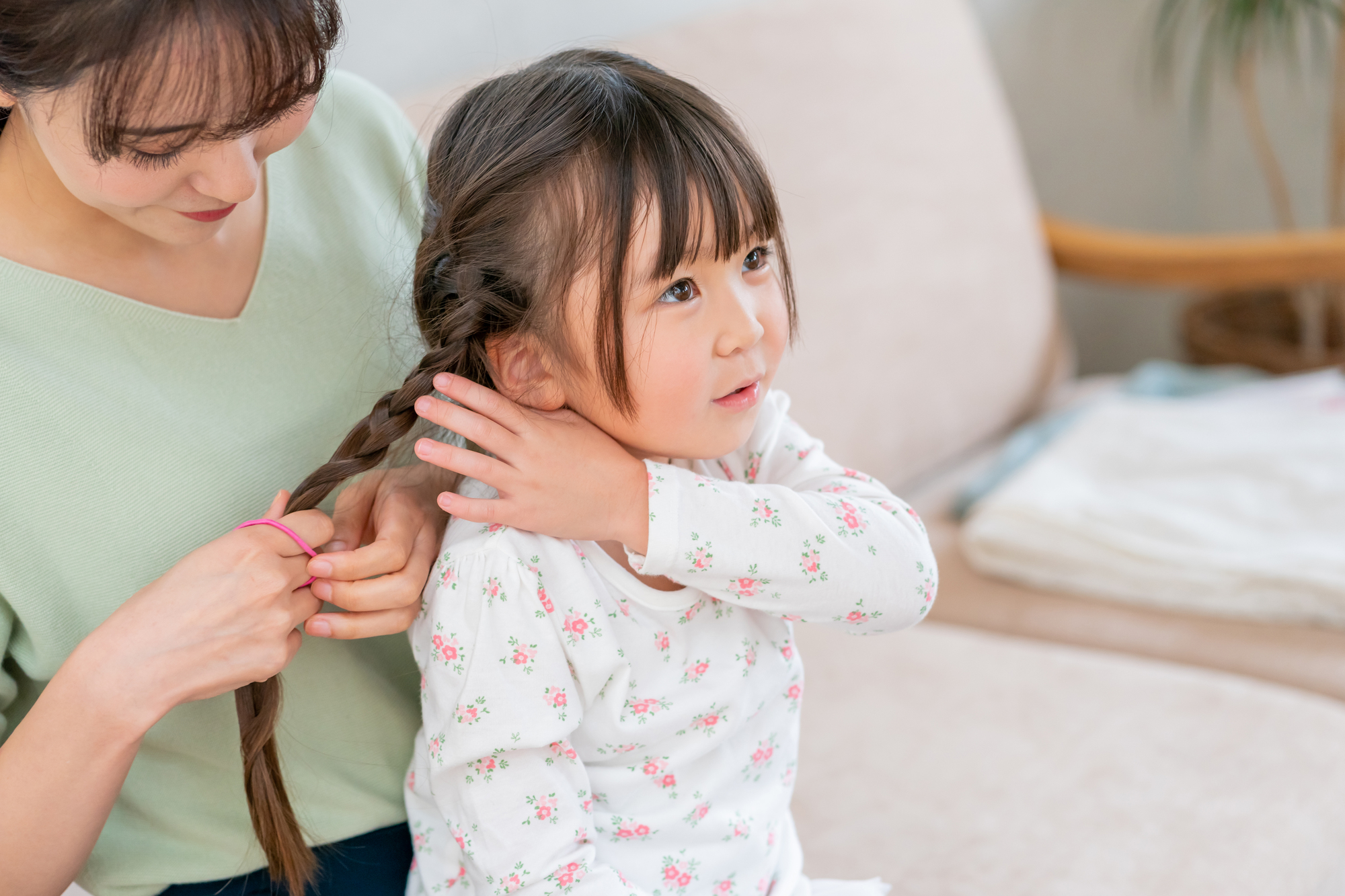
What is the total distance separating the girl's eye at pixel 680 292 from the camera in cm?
73

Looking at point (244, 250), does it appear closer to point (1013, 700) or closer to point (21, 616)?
point (21, 616)

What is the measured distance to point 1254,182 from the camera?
2.62 m

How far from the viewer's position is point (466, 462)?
2.32ft

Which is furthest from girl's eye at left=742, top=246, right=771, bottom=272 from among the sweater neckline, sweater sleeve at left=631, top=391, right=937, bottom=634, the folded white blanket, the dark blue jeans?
the folded white blanket

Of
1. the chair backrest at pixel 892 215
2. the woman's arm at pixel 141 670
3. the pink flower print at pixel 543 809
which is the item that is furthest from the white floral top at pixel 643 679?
the chair backrest at pixel 892 215

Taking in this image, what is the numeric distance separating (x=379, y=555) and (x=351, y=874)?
0.94ft

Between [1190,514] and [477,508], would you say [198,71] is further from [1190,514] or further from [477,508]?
[1190,514]

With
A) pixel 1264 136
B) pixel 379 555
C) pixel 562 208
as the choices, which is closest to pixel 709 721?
pixel 379 555

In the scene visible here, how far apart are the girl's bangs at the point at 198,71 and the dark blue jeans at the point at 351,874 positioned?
1.65 ft

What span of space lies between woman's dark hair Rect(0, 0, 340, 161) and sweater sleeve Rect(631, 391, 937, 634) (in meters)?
0.32

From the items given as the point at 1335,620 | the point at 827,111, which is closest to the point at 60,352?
the point at 827,111

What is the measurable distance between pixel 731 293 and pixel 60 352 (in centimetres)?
42

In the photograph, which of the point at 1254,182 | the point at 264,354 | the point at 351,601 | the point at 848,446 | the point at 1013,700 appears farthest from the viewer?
the point at 1254,182

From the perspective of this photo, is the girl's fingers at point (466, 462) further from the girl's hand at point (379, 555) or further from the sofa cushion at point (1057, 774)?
the sofa cushion at point (1057, 774)
